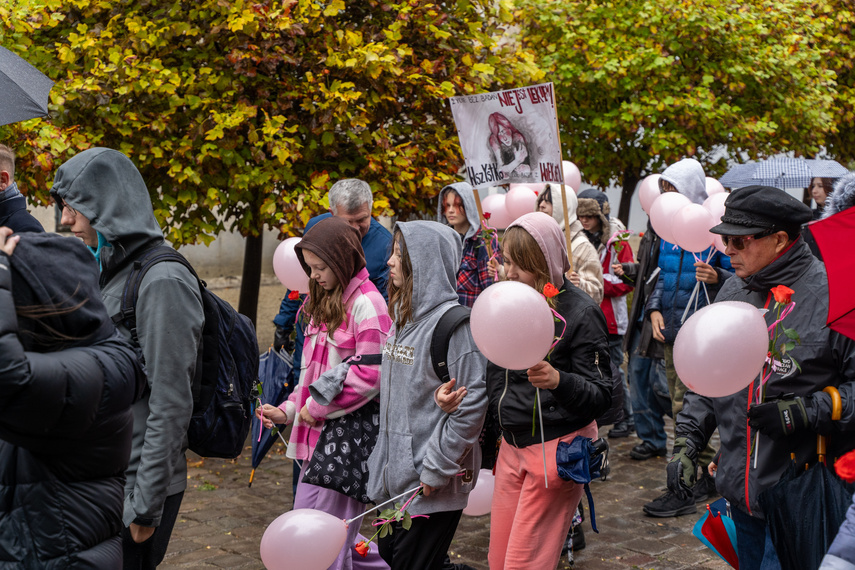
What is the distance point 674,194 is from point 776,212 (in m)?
3.16

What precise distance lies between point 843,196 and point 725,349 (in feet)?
3.38

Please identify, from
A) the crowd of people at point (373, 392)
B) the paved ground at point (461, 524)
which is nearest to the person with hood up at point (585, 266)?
the paved ground at point (461, 524)

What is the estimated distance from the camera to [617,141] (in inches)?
517

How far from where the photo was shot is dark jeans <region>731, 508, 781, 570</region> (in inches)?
139

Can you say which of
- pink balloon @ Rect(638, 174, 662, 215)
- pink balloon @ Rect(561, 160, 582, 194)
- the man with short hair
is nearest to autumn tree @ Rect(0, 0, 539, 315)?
pink balloon @ Rect(561, 160, 582, 194)

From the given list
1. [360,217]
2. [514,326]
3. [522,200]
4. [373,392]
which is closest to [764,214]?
[514,326]

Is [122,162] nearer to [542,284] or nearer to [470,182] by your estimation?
[542,284]

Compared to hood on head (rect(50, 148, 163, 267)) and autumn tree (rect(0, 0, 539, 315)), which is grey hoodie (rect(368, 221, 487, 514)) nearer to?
hood on head (rect(50, 148, 163, 267))

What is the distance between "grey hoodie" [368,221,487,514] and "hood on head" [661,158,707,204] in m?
3.41

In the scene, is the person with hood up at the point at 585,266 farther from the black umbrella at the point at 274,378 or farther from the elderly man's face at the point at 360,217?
the black umbrella at the point at 274,378

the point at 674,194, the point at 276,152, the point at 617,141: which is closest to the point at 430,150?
the point at 276,152

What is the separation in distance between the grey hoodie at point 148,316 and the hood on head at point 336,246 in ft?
3.43

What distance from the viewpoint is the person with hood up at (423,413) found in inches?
154

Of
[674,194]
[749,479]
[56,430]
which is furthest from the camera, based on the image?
[674,194]
